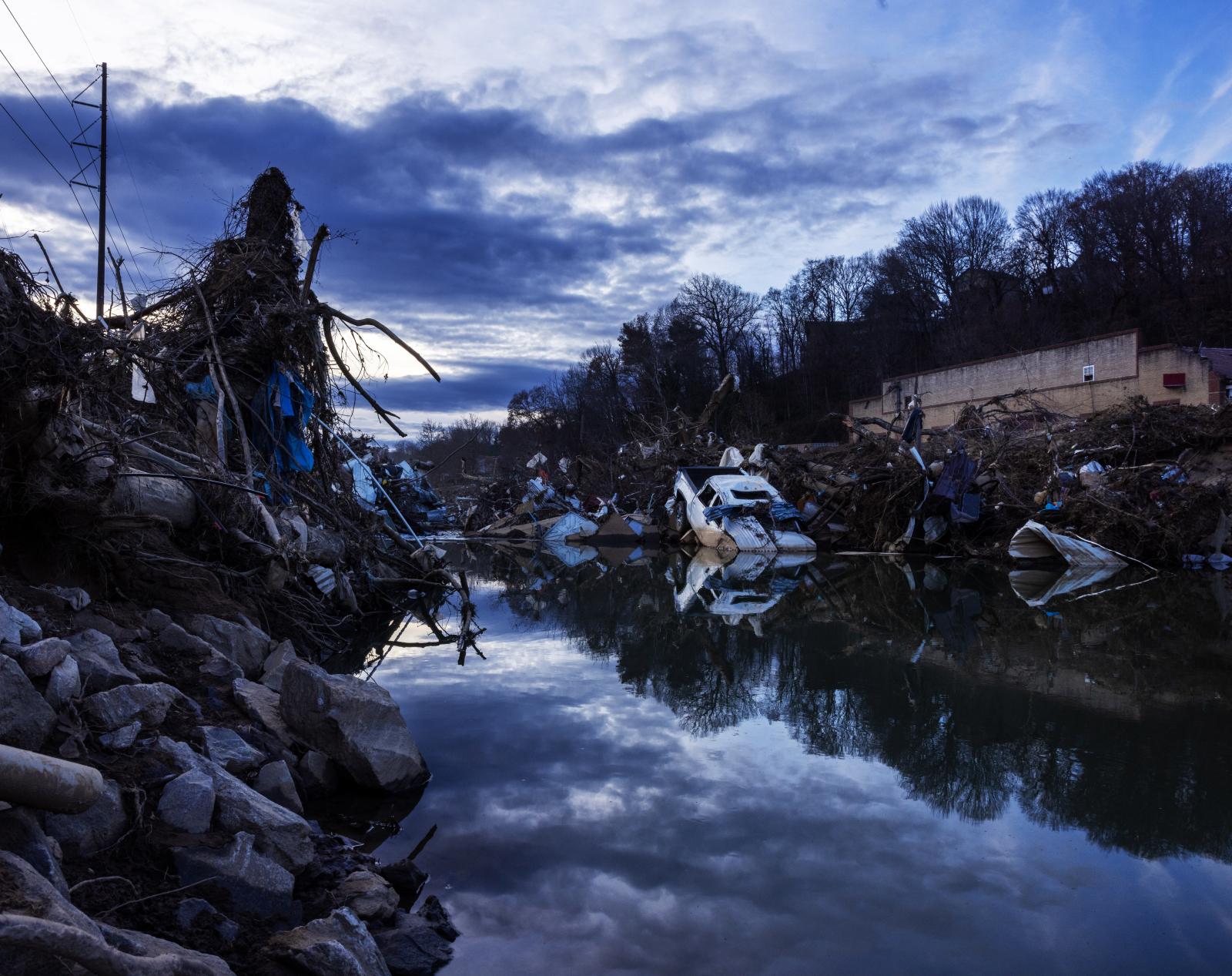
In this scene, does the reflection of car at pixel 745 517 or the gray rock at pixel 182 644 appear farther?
the reflection of car at pixel 745 517

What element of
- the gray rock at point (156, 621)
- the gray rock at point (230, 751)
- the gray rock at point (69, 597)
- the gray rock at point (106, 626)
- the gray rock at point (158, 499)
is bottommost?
the gray rock at point (230, 751)

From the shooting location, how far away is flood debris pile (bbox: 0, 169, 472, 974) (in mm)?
2861

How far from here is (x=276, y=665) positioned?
6535 millimetres

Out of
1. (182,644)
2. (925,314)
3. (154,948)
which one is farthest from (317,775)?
(925,314)

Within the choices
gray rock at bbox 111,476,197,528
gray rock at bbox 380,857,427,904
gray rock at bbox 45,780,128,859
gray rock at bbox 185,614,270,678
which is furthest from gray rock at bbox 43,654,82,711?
gray rock at bbox 111,476,197,528

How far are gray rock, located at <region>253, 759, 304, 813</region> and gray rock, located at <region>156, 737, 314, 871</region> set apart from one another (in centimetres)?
49

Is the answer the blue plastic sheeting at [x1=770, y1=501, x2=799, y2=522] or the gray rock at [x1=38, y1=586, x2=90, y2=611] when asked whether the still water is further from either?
the blue plastic sheeting at [x1=770, y1=501, x2=799, y2=522]

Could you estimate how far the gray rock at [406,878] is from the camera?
12.6 ft

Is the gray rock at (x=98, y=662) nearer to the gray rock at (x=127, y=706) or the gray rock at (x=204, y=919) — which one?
the gray rock at (x=127, y=706)

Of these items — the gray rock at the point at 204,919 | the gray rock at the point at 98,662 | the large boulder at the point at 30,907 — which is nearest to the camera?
the large boulder at the point at 30,907

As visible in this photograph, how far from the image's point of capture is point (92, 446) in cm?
623

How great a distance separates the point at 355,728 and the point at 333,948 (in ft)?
7.28

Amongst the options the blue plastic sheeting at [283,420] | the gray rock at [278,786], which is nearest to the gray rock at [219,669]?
the gray rock at [278,786]

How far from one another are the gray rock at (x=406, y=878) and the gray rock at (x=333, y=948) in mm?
685
